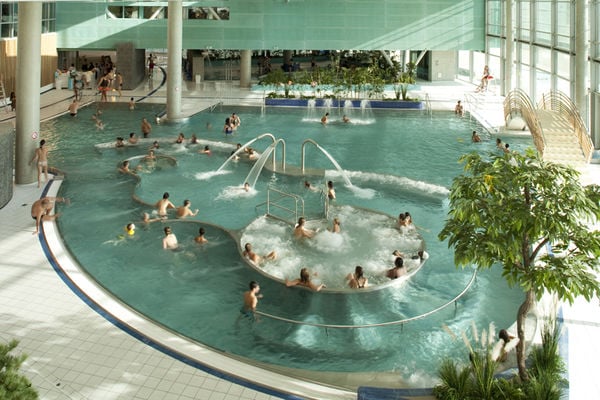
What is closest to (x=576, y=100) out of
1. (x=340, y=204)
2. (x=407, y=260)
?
(x=340, y=204)

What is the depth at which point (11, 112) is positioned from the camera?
23188 mm

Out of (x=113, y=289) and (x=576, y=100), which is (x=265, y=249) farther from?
(x=576, y=100)

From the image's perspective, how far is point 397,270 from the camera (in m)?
10.2

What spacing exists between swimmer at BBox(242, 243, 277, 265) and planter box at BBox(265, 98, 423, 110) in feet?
59.6

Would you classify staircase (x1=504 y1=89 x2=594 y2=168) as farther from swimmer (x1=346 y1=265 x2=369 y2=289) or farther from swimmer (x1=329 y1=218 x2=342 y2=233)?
swimmer (x1=346 y1=265 x2=369 y2=289)

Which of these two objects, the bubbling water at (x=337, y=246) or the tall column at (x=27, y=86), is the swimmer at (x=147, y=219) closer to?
the bubbling water at (x=337, y=246)

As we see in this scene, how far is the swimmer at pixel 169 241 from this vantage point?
38.1ft

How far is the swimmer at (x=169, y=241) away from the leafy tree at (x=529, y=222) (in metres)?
6.89

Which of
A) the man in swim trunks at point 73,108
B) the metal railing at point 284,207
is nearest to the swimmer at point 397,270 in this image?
the metal railing at point 284,207

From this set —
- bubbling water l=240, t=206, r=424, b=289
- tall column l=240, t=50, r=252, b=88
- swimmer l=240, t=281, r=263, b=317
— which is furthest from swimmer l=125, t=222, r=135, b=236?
tall column l=240, t=50, r=252, b=88

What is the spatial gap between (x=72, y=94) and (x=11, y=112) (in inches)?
248

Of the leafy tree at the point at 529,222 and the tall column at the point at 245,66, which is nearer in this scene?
the leafy tree at the point at 529,222

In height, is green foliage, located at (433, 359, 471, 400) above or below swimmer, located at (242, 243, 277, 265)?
below

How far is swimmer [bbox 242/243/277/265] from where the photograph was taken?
10812 mm
